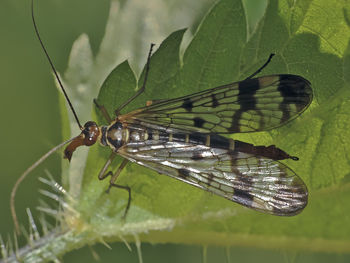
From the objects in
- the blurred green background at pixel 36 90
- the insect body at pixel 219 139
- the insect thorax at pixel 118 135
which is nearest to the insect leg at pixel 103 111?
the insect body at pixel 219 139

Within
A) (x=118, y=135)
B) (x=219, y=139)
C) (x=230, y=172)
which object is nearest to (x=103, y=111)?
(x=118, y=135)

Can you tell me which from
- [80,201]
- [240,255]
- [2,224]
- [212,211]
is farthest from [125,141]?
[2,224]

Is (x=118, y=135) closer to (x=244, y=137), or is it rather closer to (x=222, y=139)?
(x=222, y=139)

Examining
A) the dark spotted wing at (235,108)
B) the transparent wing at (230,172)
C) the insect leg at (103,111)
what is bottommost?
the transparent wing at (230,172)

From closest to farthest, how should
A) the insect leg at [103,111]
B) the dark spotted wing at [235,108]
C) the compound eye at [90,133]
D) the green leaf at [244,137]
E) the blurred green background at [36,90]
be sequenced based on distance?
the green leaf at [244,137], the dark spotted wing at [235,108], the insect leg at [103,111], the compound eye at [90,133], the blurred green background at [36,90]

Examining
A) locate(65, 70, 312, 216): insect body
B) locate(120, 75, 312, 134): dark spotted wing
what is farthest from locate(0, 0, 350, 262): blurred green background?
locate(120, 75, 312, 134): dark spotted wing

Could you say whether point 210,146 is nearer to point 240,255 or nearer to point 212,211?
point 212,211

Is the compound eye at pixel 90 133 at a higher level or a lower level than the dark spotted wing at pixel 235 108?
higher

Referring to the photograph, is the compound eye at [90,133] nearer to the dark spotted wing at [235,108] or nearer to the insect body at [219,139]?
the insect body at [219,139]
